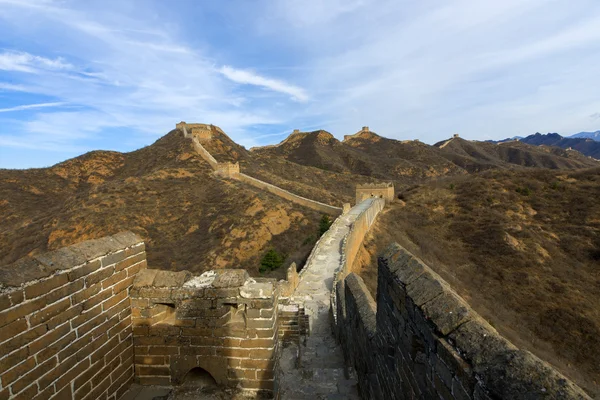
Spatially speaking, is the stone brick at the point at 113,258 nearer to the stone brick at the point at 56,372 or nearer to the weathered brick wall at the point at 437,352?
the stone brick at the point at 56,372

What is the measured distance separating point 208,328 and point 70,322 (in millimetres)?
1351

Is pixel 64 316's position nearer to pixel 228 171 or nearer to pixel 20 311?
pixel 20 311

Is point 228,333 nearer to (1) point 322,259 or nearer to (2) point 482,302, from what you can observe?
(1) point 322,259

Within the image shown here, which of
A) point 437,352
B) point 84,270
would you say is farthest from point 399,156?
point 84,270

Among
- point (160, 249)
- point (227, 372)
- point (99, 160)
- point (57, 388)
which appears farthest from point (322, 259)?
point (99, 160)

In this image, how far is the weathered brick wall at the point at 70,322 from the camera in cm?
254

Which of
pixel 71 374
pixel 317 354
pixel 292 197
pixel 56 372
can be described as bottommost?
pixel 317 354

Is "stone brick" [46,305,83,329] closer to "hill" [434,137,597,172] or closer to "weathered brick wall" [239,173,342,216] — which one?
"weathered brick wall" [239,173,342,216]

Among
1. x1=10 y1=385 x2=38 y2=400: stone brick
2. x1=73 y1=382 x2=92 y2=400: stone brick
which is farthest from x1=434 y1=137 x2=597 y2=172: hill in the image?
x1=10 y1=385 x2=38 y2=400: stone brick

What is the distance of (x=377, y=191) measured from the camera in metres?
36.0

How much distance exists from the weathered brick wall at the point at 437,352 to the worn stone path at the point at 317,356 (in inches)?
63.0

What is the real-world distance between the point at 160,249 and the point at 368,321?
91.6 ft

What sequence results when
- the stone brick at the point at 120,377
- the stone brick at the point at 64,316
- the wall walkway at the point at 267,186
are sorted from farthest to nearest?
1. the wall walkway at the point at 267,186
2. the stone brick at the point at 120,377
3. the stone brick at the point at 64,316

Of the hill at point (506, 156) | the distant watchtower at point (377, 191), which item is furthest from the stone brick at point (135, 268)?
the hill at point (506, 156)
